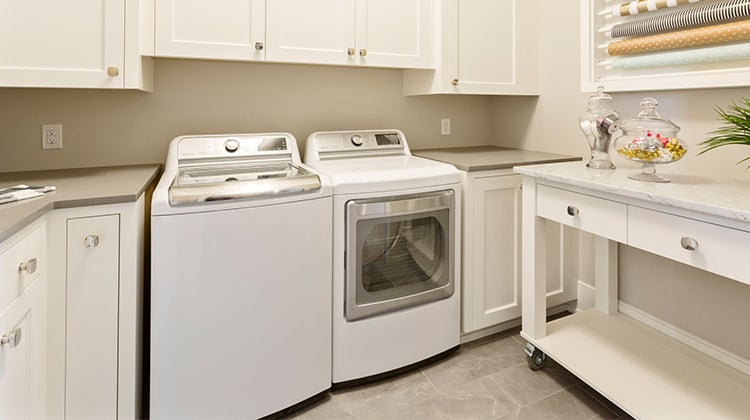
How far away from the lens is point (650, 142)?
1468mm

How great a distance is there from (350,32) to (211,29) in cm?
66

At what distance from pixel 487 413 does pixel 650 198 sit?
3.35 ft

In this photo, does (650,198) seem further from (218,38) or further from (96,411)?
(96,411)

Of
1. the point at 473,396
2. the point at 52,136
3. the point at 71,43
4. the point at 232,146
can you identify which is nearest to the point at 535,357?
the point at 473,396

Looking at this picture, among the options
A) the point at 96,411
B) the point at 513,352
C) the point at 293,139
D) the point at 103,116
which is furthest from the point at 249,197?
the point at 513,352

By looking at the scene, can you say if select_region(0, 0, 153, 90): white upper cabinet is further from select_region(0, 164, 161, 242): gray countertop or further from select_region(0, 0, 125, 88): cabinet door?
select_region(0, 164, 161, 242): gray countertop

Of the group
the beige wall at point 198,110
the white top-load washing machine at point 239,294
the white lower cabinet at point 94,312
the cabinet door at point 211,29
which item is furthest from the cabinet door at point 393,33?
the white lower cabinet at point 94,312

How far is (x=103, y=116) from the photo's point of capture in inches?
79.4

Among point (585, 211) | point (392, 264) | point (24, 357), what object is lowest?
point (24, 357)

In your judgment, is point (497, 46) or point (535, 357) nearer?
point (535, 357)

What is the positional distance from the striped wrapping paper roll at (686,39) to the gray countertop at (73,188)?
6.99ft

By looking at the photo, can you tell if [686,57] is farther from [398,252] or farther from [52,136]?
[52,136]

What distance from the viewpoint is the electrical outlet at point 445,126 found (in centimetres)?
281

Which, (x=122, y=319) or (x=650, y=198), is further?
(x=122, y=319)
